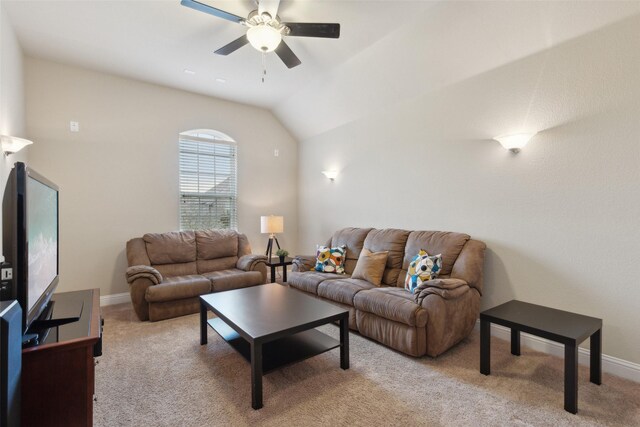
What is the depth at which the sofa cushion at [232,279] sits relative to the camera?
3770 mm

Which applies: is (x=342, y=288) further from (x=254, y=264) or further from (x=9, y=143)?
(x=9, y=143)

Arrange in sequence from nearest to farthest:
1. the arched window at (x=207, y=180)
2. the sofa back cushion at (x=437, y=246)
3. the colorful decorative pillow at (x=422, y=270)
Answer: the colorful decorative pillow at (x=422, y=270)
the sofa back cushion at (x=437, y=246)
the arched window at (x=207, y=180)

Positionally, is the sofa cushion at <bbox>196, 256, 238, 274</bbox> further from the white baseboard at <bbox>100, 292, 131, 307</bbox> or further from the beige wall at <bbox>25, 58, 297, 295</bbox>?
the white baseboard at <bbox>100, 292, 131, 307</bbox>

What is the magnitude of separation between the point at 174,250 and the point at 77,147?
5.83ft

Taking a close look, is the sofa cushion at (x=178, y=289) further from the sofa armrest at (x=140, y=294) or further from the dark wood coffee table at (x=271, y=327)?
the dark wood coffee table at (x=271, y=327)

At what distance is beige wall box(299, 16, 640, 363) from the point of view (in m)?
2.24

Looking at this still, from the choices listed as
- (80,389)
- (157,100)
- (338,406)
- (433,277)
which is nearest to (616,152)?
(433,277)

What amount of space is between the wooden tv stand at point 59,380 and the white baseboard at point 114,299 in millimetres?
3120

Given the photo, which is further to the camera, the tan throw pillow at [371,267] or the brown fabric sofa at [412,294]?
the tan throw pillow at [371,267]

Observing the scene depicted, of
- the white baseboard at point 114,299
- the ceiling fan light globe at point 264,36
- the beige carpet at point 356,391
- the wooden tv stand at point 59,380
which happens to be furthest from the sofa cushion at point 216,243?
the wooden tv stand at point 59,380

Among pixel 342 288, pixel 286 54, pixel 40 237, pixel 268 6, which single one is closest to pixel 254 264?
pixel 342 288

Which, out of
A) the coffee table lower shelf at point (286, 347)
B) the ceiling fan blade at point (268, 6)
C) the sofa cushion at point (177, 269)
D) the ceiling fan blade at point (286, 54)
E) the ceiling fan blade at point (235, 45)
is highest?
the ceiling fan blade at point (268, 6)

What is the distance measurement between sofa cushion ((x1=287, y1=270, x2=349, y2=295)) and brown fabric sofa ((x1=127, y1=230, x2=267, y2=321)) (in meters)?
0.64

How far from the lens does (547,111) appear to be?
102 inches
